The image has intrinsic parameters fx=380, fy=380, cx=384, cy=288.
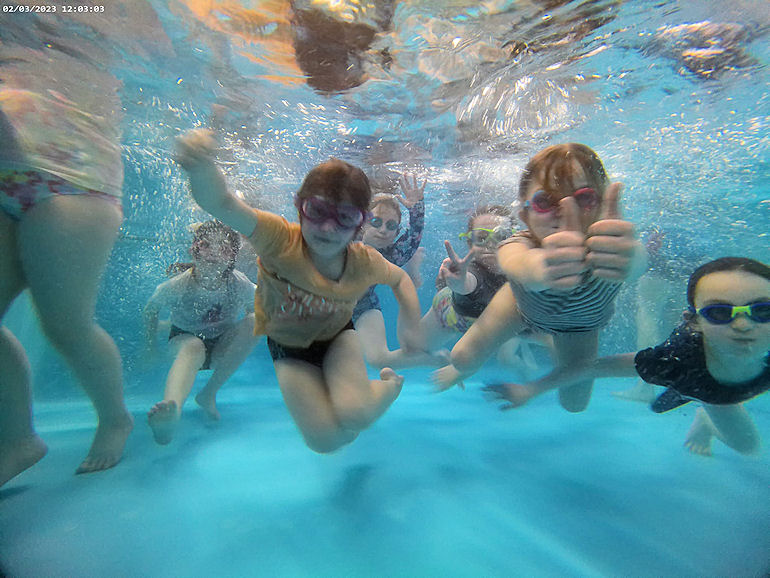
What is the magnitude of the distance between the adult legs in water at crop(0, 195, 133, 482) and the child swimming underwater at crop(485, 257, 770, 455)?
366 cm

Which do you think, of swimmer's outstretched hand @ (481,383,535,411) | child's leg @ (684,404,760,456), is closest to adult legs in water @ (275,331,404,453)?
swimmer's outstretched hand @ (481,383,535,411)

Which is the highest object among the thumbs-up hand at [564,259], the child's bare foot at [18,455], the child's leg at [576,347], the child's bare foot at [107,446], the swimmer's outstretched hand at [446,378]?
the thumbs-up hand at [564,259]

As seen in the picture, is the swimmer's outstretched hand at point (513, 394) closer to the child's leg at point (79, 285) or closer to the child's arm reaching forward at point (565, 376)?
the child's arm reaching forward at point (565, 376)

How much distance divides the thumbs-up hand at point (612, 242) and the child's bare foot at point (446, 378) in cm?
207

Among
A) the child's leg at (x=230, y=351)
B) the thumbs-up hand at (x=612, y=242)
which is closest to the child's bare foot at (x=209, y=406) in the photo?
the child's leg at (x=230, y=351)

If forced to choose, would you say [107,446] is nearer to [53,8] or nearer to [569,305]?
[569,305]

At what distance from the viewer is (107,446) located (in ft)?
11.5

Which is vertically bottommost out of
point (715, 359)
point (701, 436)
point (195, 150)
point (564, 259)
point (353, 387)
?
point (701, 436)

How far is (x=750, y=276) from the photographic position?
113 inches

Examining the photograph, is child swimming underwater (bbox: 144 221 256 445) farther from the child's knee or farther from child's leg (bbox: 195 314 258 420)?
the child's knee

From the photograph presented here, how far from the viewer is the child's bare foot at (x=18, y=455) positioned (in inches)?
115

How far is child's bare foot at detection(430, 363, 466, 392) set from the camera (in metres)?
4.16

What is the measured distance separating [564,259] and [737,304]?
5.28ft

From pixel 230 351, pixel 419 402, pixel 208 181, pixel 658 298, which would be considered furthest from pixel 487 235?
pixel 658 298
